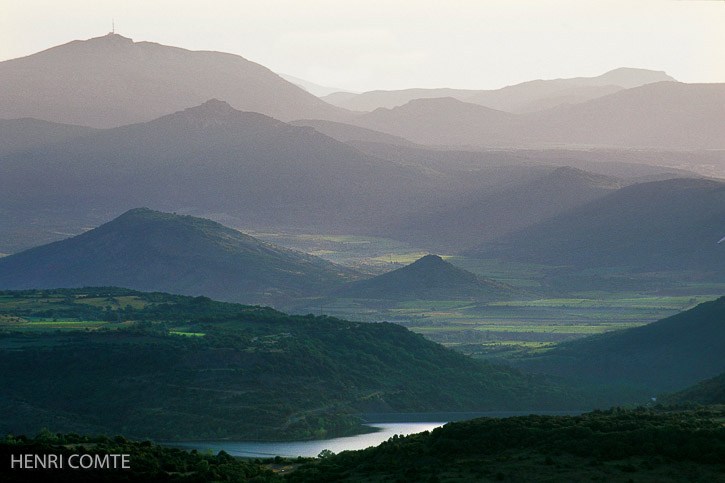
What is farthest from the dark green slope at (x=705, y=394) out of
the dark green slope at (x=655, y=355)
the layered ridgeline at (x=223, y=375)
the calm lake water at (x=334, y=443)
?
the dark green slope at (x=655, y=355)

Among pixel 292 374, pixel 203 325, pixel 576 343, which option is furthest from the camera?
pixel 576 343

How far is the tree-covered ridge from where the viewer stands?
184 ft

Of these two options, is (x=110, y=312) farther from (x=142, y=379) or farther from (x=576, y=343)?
(x=576, y=343)

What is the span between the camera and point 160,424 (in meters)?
102

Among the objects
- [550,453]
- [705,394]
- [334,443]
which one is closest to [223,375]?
[334,443]

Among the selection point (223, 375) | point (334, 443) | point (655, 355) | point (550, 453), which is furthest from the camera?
point (655, 355)

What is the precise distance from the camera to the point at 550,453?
59.6m

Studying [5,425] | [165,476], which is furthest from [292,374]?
[165,476]

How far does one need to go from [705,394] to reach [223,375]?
42.9 m

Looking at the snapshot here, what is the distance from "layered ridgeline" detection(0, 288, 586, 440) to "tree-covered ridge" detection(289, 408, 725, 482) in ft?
125

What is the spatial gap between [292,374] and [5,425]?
2994 cm

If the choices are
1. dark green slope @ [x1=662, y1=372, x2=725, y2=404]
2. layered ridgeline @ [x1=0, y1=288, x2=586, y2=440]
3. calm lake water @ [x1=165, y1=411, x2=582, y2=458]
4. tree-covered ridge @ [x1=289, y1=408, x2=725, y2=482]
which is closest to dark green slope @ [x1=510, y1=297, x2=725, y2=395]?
layered ridgeline @ [x1=0, y1=288, x2=586, y2=440]

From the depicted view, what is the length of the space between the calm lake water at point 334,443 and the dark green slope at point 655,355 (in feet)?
68.2

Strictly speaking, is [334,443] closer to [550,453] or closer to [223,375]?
[223,375]
